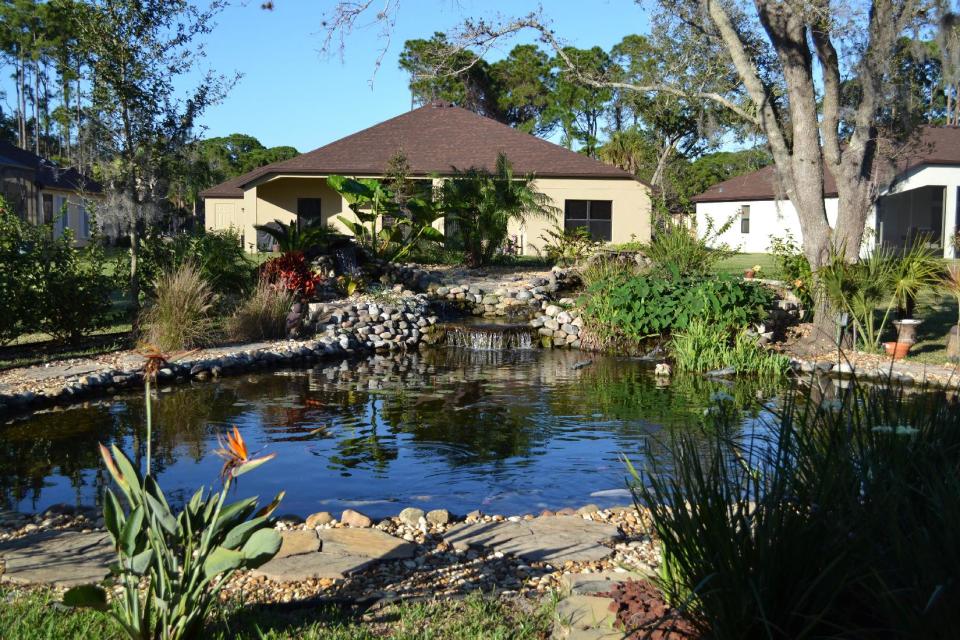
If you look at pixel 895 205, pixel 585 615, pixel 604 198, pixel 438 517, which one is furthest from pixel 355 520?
pixel 895 205

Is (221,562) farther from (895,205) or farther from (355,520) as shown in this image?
(895,205)

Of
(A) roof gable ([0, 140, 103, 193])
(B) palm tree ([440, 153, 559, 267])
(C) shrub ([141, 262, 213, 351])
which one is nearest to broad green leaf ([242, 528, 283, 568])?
(C) shrub ([141, 262, 213, 351])

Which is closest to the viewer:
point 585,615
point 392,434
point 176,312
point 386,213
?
point 585,615

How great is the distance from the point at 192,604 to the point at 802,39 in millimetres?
11885

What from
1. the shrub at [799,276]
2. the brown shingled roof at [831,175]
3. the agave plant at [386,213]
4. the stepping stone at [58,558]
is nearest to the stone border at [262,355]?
the agave plant at [386,213]

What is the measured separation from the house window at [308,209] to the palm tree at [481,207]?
6774 millimetres

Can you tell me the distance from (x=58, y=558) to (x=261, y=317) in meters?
9.67

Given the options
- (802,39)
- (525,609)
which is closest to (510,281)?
(802,39)

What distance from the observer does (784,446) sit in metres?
3.13

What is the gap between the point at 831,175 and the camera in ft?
80.7

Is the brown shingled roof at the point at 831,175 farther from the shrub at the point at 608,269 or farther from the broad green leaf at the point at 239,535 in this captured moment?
the broad green leaf at the point at 239,535

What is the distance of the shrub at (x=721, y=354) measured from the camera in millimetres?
11781

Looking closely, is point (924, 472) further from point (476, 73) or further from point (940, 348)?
point (476, 73)

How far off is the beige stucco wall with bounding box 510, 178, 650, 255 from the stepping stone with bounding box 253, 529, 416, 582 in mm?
21978
